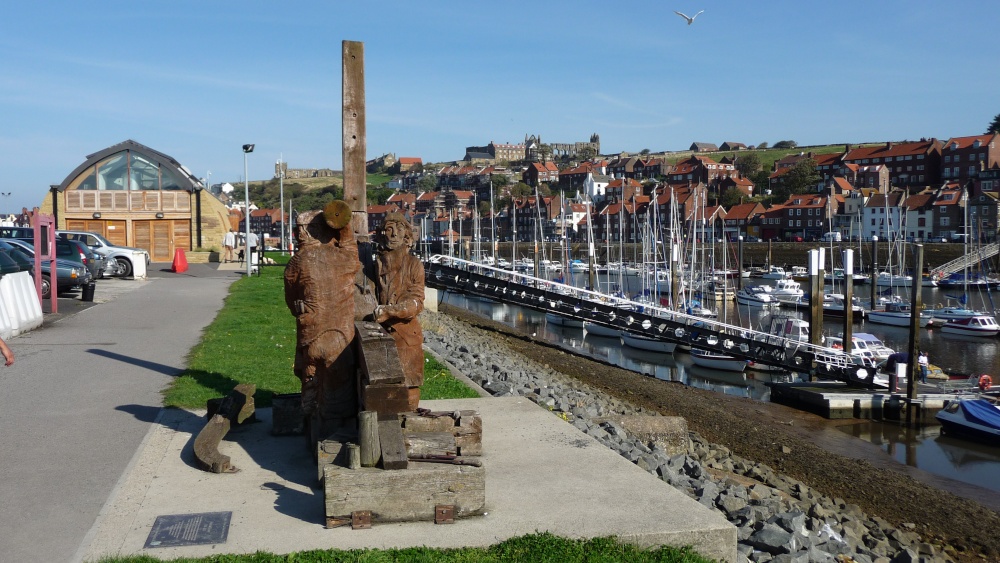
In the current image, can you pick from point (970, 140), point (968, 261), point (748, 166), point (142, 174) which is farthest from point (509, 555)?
point (748, 166)

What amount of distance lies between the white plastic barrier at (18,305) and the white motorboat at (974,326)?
4696 cm

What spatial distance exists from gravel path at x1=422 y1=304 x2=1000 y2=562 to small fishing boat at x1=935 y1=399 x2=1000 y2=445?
9.65 ft

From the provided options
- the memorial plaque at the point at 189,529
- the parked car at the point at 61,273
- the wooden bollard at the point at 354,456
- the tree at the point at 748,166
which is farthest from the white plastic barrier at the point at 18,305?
the tree at the point at 748,166

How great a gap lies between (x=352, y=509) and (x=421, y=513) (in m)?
0.49

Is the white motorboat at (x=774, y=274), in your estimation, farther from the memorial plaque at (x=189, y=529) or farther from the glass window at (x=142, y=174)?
the memorial plaque at (x=189, y=529)

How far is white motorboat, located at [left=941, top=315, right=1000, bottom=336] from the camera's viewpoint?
1896 inches

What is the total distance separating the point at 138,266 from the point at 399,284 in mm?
26018

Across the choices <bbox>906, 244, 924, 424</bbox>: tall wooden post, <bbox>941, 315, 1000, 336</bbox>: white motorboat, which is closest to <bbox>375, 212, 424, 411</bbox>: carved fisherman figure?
<bbox>906, 244, 924, 424</bbox>: tall wooden post

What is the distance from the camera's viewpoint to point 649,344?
40.6m

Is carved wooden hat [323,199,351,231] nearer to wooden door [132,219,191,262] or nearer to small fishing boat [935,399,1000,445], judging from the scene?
small fishing boat [935,399,1000,445]

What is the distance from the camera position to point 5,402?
10664 millimetres

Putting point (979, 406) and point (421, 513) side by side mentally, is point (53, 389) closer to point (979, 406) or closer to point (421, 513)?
point (421, 513)

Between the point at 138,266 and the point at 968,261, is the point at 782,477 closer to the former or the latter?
the point at 138,266

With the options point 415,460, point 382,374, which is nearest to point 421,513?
point 415,460
